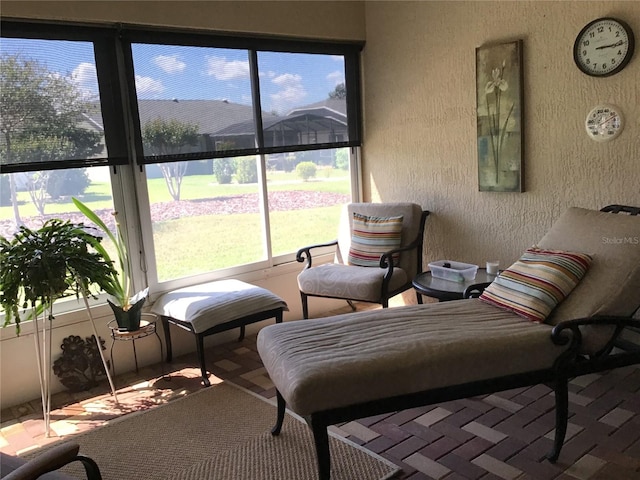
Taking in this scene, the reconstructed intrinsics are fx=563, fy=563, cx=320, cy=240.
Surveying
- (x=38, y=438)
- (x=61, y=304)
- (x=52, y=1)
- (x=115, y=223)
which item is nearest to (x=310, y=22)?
(x=52, y=1)

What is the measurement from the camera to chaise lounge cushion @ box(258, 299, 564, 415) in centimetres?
212

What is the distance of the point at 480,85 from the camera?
3764 millimetres

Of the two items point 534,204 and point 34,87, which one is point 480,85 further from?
point 34,87

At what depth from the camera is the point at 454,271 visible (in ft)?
11.4

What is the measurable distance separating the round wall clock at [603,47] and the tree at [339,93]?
189cm

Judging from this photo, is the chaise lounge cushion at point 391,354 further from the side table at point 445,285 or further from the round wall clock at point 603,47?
the round wall clock at point 603,47

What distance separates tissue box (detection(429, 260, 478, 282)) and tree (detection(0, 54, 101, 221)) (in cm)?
228

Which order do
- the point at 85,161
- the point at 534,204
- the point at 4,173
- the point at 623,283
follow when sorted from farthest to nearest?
the point at 534,204
the point at 85,161
the point at 4,173
the point at 623,283

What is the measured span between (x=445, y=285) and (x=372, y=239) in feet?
2.89

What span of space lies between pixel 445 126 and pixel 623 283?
1928 millimetres

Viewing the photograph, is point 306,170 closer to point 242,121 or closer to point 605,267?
point 242,121

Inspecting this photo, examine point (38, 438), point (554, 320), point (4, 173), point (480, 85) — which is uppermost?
point (480, 85)

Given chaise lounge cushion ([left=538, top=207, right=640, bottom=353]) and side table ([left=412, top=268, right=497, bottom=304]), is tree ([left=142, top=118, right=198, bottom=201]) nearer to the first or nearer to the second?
side table ([left=412, top=268, right=497, bottom=304])

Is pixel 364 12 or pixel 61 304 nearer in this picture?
pixel 61 304
